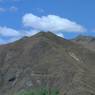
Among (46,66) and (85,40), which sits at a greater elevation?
(85,40)

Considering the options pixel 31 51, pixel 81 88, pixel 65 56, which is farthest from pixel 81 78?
pixel 31 51

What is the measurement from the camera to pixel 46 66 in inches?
3976

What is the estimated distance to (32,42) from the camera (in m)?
113

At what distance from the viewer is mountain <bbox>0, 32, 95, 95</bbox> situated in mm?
93562

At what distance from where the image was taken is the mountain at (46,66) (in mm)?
93562

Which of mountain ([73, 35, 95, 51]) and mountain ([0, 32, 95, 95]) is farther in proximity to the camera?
mountain ([73, 35, 95, 51])

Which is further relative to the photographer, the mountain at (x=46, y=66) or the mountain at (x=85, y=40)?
the mountain at (x=85, y=40)

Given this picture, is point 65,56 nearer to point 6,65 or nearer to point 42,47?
point 42,47

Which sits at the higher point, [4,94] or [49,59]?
[49,59]

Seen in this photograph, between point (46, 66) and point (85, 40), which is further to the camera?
point (85, 40)

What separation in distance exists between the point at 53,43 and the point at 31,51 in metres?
5.39

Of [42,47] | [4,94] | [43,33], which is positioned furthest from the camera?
[43,33]

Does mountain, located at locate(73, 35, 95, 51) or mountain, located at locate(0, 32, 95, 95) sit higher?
mountain, located at locate(73, 35, 95, 51)

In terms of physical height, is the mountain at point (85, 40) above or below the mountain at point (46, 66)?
above
